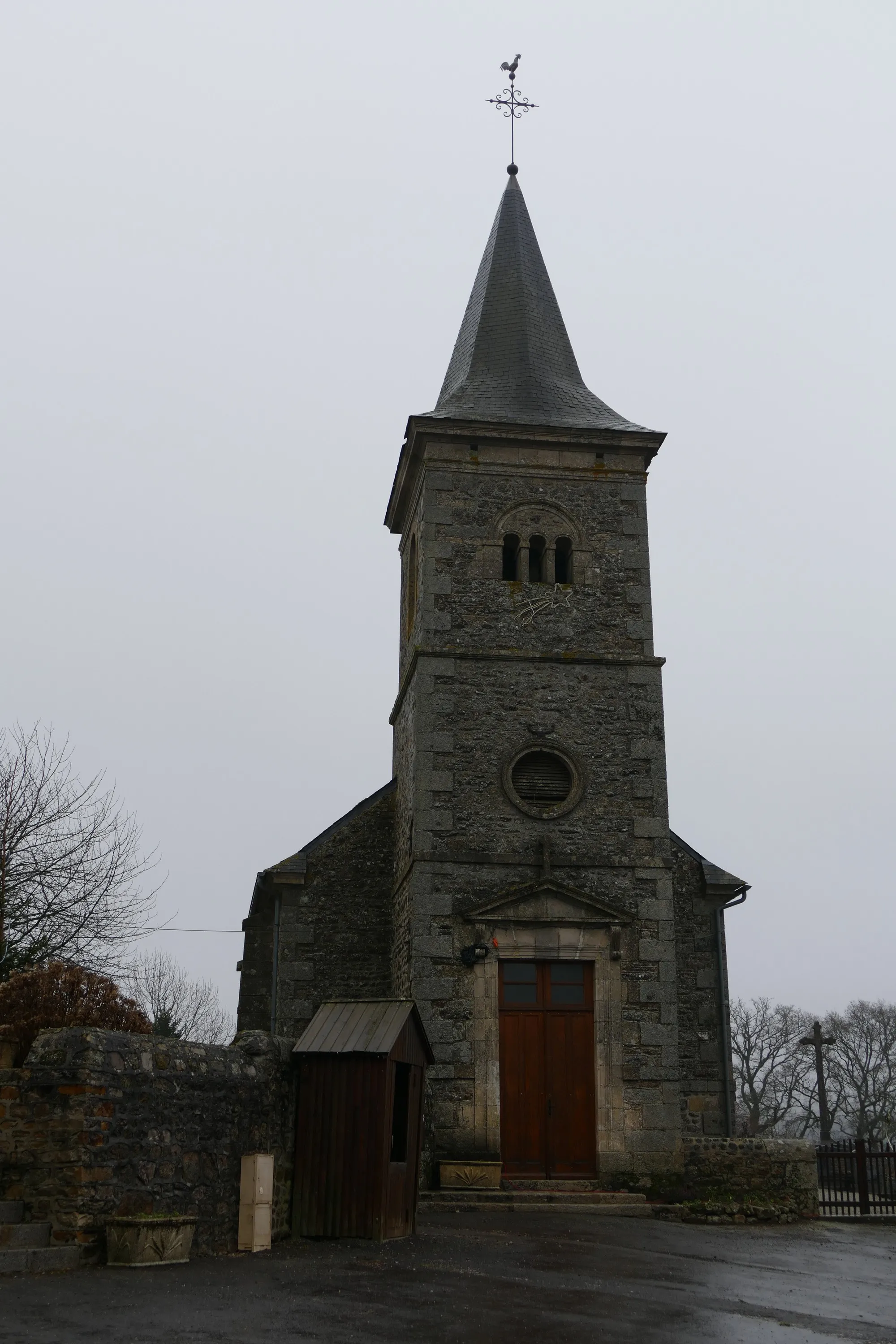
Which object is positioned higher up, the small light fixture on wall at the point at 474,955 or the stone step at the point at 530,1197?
the small light fixture on wall at the point at 474,955

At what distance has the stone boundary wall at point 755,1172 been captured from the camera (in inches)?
614

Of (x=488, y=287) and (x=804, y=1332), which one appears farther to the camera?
(x=488, y=287)

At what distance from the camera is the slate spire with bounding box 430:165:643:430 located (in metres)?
19.7

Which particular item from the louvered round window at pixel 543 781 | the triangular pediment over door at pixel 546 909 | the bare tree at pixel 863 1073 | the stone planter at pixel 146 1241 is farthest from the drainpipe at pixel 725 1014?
the bare tree at pixel 863 1073

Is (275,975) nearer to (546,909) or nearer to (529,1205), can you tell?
(546,909)

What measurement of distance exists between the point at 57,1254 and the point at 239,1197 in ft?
6.68

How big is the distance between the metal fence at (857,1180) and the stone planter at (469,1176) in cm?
541

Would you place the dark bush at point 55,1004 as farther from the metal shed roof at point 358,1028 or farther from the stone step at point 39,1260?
the metal shed roof at point 358,1028

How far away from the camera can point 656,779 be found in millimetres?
17625

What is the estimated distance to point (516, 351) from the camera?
822 inches

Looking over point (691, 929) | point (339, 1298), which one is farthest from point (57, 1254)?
point (691, 929)

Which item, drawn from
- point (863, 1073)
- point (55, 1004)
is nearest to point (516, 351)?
point (55, 1004)

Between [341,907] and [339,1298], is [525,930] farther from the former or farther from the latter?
[339,1298]

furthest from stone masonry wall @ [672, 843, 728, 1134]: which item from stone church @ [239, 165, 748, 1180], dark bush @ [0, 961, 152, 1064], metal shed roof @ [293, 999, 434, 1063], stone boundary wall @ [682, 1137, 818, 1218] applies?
dark bush @ [0, 961, 152, 1064]
